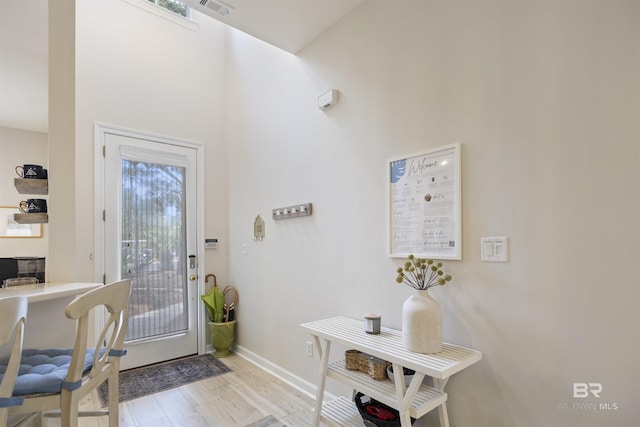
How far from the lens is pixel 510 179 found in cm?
148

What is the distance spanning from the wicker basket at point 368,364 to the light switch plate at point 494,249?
76 cm

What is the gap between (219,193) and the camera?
3758 mm

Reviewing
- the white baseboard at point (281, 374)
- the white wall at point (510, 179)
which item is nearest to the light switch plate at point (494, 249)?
the white wall at point (510, 179)

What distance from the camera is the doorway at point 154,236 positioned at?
308 centimetres

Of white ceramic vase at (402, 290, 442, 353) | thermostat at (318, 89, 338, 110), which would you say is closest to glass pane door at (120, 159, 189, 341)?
thermostat at (318, 89, 338, 110)

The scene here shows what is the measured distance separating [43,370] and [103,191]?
6.90ft

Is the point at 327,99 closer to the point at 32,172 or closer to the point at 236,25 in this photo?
the point at 236,25

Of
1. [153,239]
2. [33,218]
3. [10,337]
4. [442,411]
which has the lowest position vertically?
[442,411]

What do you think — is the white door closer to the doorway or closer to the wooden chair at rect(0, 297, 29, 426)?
the doorway

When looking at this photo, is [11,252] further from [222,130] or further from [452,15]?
[452,15]

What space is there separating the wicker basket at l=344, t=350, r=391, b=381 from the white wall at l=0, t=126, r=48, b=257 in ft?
16.4

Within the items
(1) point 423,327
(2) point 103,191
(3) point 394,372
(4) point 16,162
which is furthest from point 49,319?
(4) point 16,162

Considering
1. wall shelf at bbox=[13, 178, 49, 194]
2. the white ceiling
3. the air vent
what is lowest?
wall shelf at bbox=[13, 178, 49, 194]

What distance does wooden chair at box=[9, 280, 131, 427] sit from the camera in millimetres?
1170
